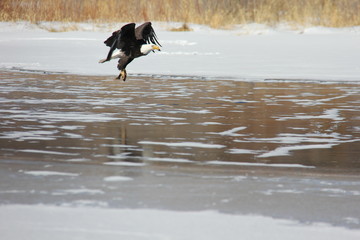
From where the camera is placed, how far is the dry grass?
2959cm

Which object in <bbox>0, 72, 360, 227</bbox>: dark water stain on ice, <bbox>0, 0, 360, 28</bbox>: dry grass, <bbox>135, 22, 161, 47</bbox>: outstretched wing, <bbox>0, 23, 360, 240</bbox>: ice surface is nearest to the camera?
<bbox>0, 23, 360, 240</bbox>: ice surface

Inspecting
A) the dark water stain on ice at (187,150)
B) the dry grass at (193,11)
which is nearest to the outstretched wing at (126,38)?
the dark water stain on ice at (187,150)

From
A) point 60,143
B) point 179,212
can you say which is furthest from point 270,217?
point 60,143

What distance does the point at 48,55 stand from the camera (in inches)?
937

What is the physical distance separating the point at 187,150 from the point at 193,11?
74.0 ft

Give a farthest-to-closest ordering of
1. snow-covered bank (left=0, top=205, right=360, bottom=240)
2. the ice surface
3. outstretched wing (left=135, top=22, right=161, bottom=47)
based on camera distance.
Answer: outstretched wing (left=135, top=22, right=161, bottom=47) → the ice surface → snow-covered bank (left=0, top=205, right=360, bottom=240)

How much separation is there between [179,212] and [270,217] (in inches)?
21.9

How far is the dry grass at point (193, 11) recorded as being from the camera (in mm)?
29594

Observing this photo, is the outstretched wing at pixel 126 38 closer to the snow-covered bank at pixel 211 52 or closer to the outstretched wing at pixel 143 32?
the outstretched wing at pixel 143 32

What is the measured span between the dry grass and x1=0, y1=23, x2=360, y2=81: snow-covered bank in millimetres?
437

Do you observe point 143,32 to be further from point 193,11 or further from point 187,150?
point 193,11

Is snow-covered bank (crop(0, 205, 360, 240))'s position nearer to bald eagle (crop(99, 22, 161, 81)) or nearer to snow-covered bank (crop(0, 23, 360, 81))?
bald eagle (crop(99, 22, 161, 81))

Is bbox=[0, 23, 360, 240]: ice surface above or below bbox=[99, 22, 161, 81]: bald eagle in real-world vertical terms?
below

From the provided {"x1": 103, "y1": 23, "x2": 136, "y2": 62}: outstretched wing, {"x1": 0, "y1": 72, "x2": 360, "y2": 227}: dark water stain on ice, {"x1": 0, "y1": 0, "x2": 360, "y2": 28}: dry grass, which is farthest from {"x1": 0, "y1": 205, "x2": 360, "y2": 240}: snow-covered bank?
{"x1": 0, "y1": 0, "x2": 360, "y2": 28}: dry grass
